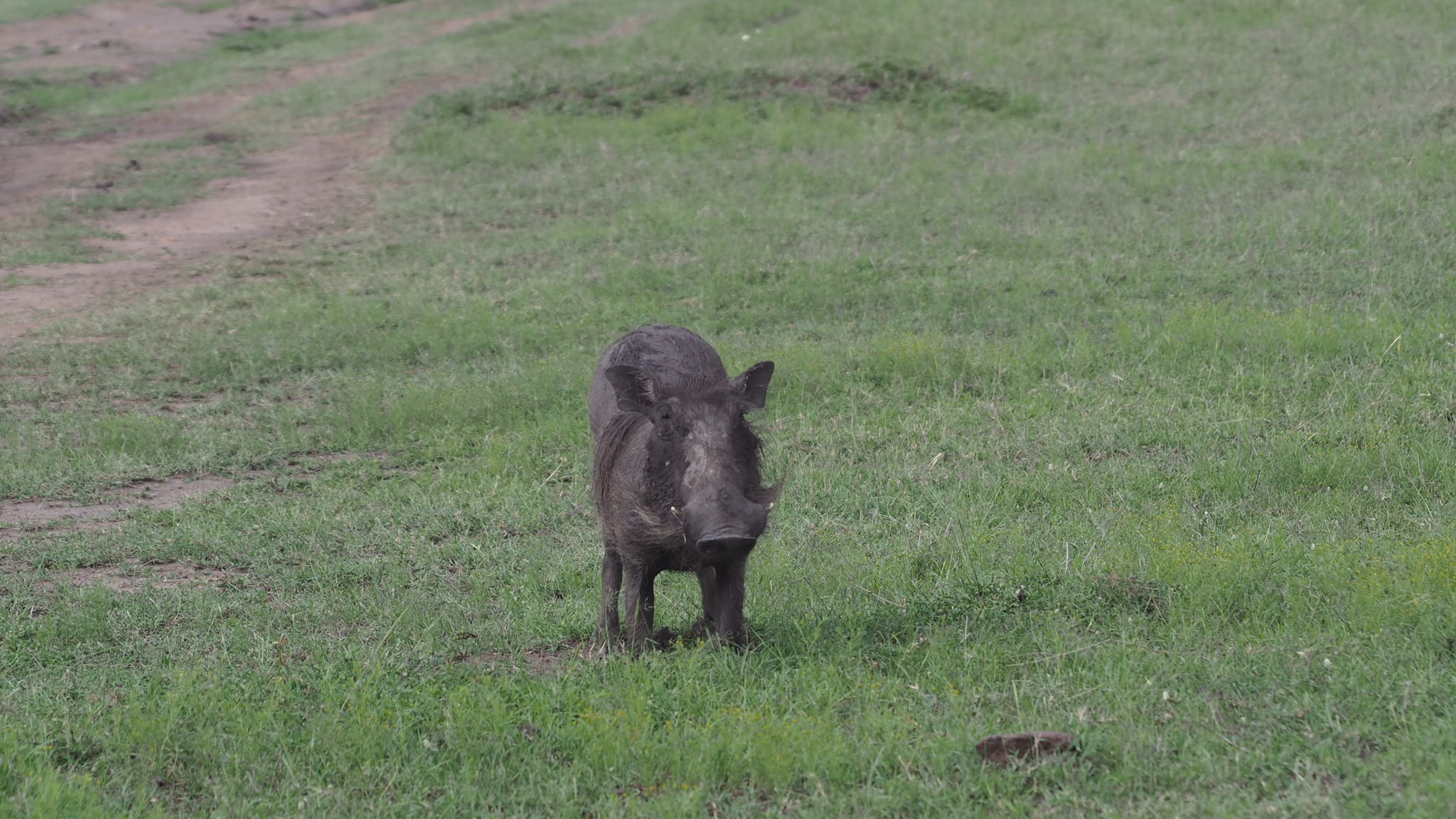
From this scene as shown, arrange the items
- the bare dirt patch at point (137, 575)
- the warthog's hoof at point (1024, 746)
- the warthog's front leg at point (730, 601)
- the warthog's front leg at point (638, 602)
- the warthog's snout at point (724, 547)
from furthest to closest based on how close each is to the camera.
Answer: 1. the bare dirt patch at point (137, 575)
2. the warthog's front leg at point (638, 602)
3. the warthog's front leg at point (730, 601)
4. the warthog's snout at point (724, 547)
5. the warthog's hoof at point (1024, 746)

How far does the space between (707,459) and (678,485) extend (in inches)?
7.6

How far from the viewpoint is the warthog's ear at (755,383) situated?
5.18m

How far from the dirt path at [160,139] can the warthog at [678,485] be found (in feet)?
24.8

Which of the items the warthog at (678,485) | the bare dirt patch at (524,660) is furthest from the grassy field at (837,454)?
the warthog at (678,485)

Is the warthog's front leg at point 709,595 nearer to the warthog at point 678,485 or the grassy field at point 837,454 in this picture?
the warthog at point 678,485

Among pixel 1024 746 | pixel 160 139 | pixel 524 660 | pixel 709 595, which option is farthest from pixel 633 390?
pixel 160 139

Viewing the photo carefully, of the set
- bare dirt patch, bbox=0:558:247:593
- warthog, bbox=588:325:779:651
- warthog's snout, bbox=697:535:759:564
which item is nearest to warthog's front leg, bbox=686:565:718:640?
warthog, bbox=588:325:779:651

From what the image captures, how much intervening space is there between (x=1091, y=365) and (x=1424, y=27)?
1209 cm

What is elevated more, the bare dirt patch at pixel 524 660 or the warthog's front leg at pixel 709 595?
the warthog's front leg at pixel 709 595

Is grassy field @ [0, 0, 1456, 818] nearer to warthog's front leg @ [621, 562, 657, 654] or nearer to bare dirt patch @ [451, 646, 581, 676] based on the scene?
bare dirt patch @ [451, 646, 581, 676]

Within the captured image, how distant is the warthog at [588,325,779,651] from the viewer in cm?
474

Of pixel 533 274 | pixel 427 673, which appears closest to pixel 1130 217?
pixel 533 274

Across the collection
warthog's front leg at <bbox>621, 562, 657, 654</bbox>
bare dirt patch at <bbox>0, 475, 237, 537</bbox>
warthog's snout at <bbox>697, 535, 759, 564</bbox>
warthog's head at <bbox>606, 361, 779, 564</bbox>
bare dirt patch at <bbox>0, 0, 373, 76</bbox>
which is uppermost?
bare dirt patch at <bbox>0, 0, 373, 76</bbox>

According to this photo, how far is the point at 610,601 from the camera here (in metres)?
5.67
